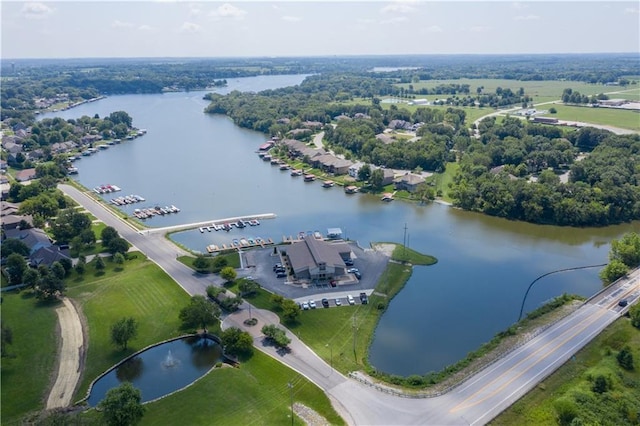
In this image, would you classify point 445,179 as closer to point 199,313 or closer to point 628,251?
point 628,251

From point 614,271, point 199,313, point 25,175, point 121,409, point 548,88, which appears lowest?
Answer: point 121,409

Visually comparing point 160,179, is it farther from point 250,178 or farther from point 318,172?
point 318,172

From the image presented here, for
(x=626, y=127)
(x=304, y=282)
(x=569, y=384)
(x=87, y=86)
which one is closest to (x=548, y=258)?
(x=569, y=384)

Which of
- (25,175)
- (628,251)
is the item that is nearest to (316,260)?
(628,251)

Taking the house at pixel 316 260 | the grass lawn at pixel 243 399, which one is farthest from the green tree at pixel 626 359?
the house at pixel 316 260

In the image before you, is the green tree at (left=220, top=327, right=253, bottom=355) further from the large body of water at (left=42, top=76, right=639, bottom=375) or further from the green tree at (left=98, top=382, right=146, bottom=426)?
the large body of water at (left=42, top=76, right=639, bottom=375)

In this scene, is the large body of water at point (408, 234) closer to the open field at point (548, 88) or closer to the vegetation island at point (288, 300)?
the vegetation island at point (288, 300)
